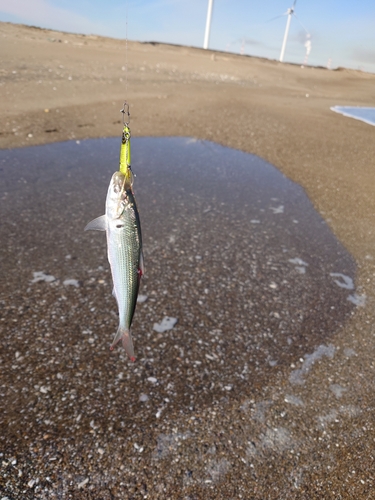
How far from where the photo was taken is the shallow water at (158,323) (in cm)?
346

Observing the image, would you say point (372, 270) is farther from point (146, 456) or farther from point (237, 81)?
point (237, 81)

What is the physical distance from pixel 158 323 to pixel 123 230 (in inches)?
110

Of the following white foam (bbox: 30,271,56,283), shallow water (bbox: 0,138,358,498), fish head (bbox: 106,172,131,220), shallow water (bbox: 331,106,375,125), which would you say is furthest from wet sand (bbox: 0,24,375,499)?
shallow water (bbox: 331,106,375,125)

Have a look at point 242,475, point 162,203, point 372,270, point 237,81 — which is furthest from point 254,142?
point 237,81

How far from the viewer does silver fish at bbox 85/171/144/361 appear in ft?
7.53

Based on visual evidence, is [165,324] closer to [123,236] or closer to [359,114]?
[123,236]

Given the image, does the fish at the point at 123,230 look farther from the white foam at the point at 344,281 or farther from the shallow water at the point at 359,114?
the shallow water at the point at 359,114

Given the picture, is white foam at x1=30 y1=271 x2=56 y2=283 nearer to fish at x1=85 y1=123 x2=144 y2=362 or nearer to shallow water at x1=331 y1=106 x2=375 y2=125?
fish at x1=85 y1=123 x2=144 y2=362

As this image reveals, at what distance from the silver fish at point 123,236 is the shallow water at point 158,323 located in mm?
1564

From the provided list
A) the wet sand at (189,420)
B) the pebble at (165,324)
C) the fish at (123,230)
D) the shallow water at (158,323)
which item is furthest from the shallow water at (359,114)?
the fish at (123,230)

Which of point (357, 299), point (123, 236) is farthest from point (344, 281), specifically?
point (123, 236)

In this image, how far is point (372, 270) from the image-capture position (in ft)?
22.3

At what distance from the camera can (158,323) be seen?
494 cm

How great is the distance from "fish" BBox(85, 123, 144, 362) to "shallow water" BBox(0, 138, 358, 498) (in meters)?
1.57
